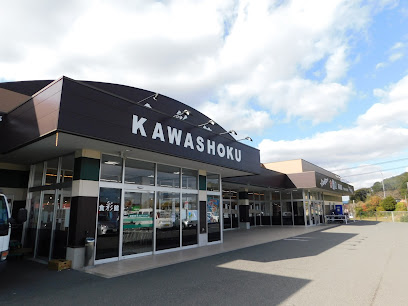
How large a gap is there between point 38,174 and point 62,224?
264 centimetres

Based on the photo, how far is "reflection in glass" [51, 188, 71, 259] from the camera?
7863 mm

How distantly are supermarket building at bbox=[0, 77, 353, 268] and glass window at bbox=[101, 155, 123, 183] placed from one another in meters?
0.03

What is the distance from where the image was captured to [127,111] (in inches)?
286

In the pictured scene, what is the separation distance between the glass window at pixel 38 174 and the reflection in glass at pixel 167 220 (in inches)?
163

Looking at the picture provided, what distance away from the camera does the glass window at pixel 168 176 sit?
1002cm

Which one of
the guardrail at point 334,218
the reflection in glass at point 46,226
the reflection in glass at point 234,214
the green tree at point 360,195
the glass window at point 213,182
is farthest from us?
the green tree at point 360,195

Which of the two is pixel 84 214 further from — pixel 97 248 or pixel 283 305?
pixel 283 305

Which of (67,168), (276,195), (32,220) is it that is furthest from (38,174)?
(276,195)

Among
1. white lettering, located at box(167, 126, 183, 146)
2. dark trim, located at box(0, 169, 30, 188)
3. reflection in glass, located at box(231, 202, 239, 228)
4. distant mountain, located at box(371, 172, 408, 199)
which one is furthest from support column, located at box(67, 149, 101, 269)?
distant mountain, located at box(371, 172, 408, 199)

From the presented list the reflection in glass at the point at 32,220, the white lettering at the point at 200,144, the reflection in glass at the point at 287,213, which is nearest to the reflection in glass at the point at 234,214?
the reflection in glass at the point at 287,213

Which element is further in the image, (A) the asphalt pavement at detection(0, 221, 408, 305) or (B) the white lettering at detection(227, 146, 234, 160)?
(B) the white lettering at detection(227, 146, 234, 160)

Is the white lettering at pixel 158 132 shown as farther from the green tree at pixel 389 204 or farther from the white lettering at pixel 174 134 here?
the green tree at pixel 389 204

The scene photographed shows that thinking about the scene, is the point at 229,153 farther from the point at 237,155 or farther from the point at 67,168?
the point at 67,168

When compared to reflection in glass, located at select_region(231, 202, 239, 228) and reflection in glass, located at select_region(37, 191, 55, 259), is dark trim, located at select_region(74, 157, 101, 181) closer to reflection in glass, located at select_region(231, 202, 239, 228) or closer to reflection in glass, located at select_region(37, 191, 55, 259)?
reflection in glass, located at select_region(37, 191, 55, 259)
